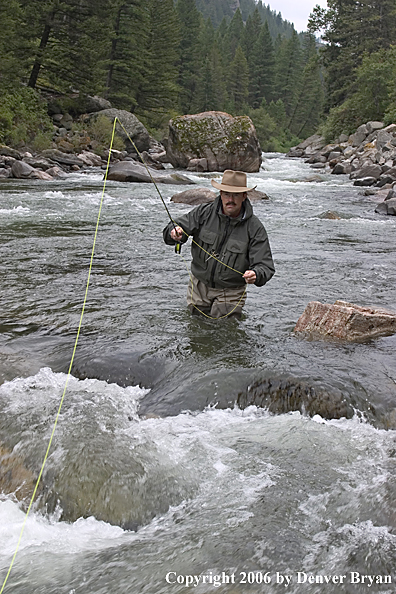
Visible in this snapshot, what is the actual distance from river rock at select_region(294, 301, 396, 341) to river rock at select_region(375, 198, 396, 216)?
9.17 metres

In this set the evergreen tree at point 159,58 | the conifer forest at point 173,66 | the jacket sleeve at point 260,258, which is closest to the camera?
the jacket sleeve at point 260,258

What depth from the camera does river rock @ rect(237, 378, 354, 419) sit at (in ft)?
14.3

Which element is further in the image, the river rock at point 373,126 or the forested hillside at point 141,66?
the river rock at point 373,126

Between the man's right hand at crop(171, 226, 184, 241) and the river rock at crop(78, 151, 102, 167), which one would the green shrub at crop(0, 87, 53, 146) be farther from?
the man's right hand at crop(171, 226, 184, 241)

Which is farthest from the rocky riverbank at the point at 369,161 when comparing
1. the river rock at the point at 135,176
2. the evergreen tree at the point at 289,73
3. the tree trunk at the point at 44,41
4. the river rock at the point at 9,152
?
the evergreen tree at the point at 289,73

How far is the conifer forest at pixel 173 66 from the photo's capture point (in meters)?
26.8

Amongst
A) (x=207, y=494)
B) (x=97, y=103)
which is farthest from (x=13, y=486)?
(x=97, y=103)

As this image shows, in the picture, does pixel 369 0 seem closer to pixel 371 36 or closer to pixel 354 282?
pixel 371 36

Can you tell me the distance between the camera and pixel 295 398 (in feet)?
14.7

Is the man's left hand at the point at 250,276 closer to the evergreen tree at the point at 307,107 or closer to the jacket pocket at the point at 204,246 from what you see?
the jacket pocket at the point at 204,246

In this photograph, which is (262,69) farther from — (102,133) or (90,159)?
(90,159)

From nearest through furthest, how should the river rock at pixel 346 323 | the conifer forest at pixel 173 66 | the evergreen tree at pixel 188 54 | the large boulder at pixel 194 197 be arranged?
the river rock at pixel 346 323 < the large boulder at pixel 194 197 < the conifer forest at pixel 173 66 < the evergreen tree at pixel 188 54

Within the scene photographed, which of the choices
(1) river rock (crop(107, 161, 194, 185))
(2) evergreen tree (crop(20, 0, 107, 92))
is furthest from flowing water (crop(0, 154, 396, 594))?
(2) evergreen tree (crop(20, 0, 107, 92))

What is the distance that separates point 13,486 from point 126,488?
72 cm
